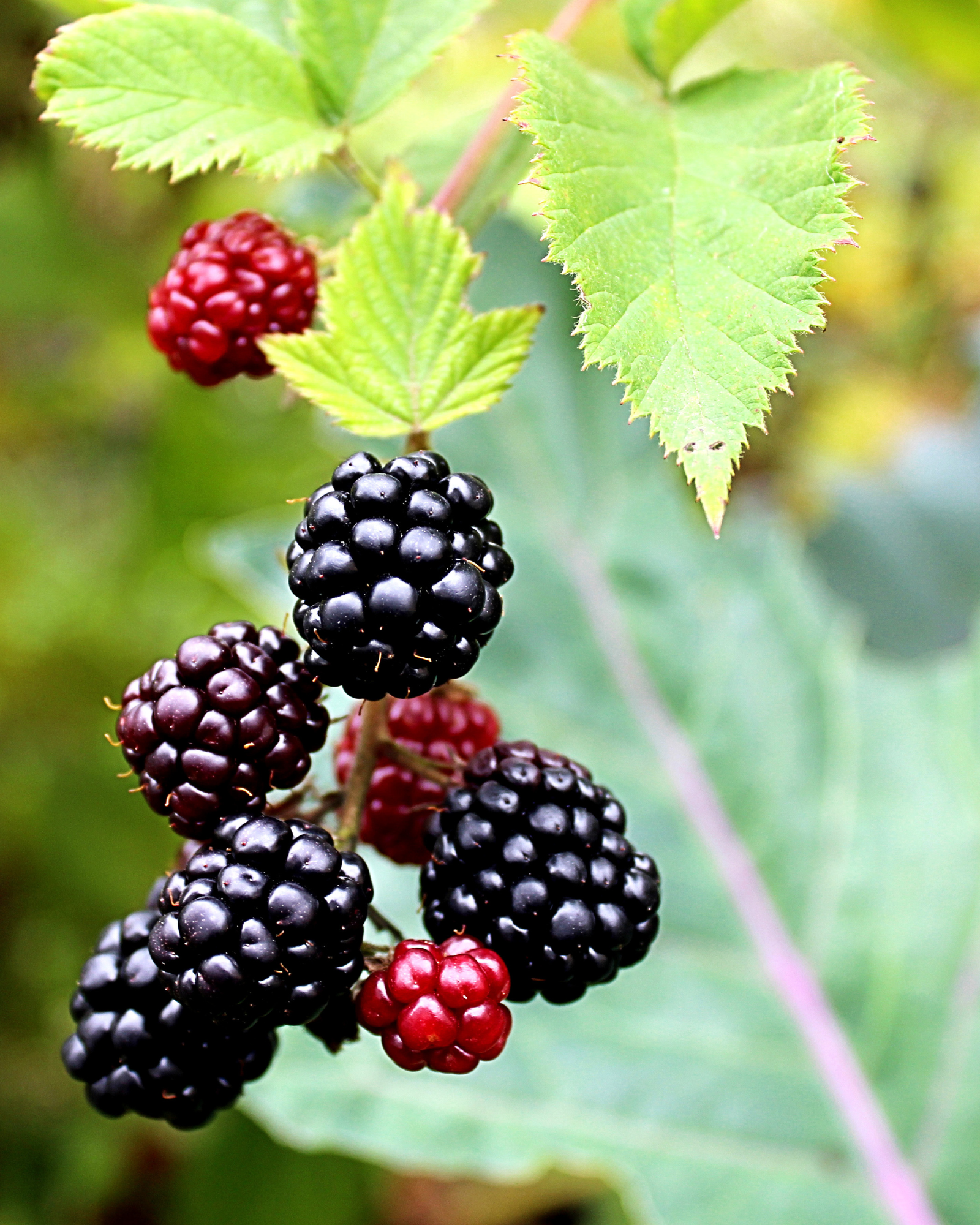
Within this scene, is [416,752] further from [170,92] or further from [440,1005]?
[170,92]

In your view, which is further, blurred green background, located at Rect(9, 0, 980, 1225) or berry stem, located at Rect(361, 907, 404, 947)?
blurred green background, located at Rect(9, 0, 980, 1225)

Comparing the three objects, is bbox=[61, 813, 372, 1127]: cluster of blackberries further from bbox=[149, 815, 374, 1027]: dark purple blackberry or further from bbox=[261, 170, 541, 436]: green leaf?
bbox=[261, 170, 541, 436]: green leaf

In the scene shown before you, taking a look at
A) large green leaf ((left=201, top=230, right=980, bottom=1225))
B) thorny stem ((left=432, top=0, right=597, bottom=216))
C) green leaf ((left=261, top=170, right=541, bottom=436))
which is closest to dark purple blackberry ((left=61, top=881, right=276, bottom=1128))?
green leaf ((left=261, top=170, right=541, bottom=436))

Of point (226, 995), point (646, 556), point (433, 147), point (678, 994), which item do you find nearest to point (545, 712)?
point (646, 556)

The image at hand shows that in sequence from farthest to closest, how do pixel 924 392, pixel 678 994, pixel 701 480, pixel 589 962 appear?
pixel 924 392 → pixel 678 994 → pixel 589 962 → pixel 701 480

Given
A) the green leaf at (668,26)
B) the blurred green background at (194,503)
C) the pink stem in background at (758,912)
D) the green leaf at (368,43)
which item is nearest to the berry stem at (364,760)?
the green leaf at (368,43)

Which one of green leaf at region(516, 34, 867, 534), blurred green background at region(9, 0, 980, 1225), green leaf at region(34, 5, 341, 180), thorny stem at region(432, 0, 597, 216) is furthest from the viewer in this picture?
blurred green background at region(9, 0, 980, 1225)

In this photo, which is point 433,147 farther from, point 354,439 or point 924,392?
point 924,392
